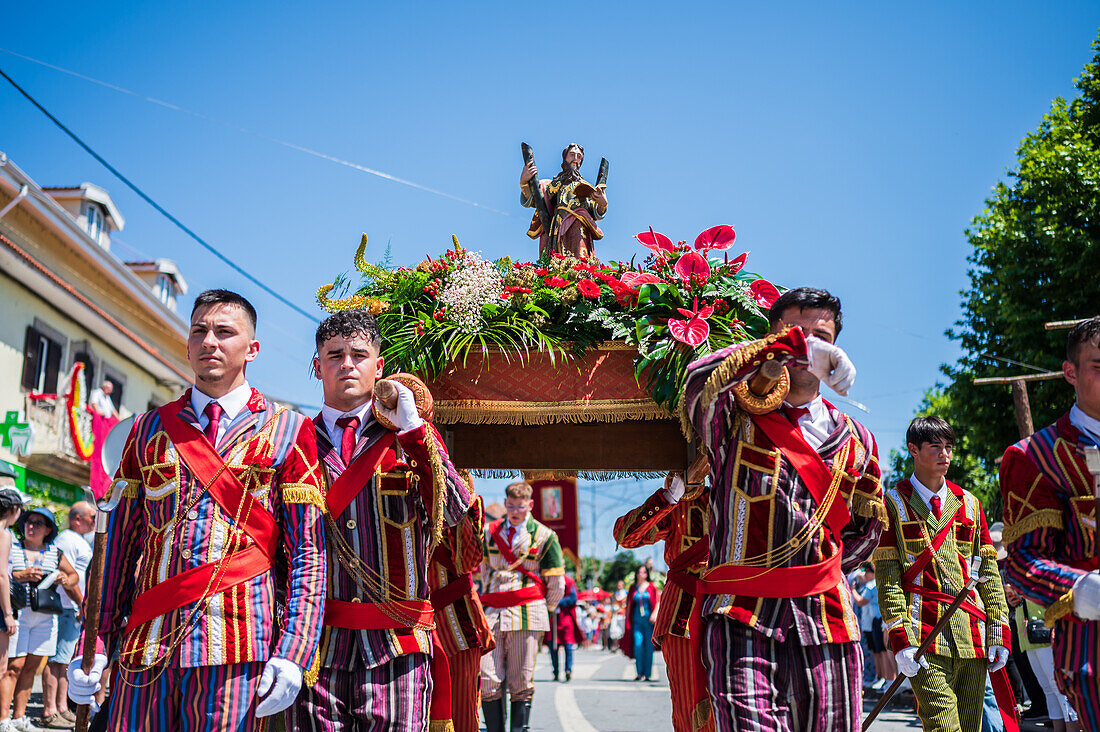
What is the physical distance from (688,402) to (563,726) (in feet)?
22.0

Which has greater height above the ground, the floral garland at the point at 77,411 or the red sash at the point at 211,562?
the floral garland at the point at 77,411

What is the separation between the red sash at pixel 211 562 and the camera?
3.65 metres

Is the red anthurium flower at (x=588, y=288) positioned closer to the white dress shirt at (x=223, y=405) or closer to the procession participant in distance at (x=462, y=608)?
the procession participant in distance at (x=462, y=608)

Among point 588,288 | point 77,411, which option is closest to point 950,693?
point 588,288

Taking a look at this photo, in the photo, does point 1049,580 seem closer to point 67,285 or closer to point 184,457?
point 184,457

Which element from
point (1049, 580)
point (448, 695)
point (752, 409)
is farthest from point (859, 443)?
point (448, 695)

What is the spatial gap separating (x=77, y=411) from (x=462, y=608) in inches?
788

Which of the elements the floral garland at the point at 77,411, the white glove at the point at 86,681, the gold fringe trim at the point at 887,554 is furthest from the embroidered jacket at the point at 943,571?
the floral garland at the point at 77,411

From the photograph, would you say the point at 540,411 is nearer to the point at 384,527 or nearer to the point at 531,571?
the point at 384,527

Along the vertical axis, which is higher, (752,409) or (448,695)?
(752,409)

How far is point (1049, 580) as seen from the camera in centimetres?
361

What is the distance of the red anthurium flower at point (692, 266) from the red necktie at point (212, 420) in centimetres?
291

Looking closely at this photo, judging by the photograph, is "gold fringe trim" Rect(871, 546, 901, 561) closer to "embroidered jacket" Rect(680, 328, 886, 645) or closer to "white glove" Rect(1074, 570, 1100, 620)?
"embroidered jacket" Rect(680, 328, 886, 645)

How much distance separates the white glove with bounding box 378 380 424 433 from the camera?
14.2 feet
